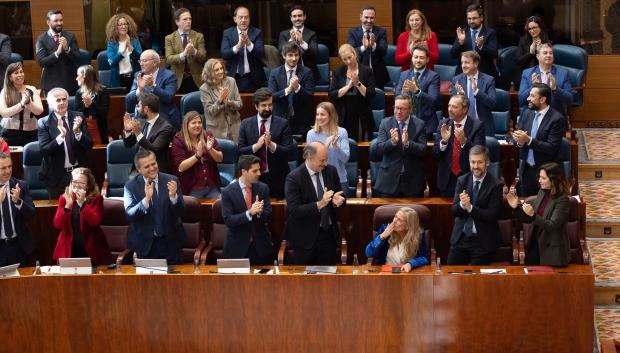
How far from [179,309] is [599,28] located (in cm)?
546

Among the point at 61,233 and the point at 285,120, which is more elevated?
the point at 285,120

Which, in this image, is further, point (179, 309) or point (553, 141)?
point (553, 141)

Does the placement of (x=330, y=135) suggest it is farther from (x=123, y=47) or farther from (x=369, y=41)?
(x=123, y=47)

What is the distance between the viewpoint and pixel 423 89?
928 centimetres

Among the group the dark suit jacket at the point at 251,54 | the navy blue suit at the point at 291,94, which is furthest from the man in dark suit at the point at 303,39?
the navy blue suit at the point at 291,94

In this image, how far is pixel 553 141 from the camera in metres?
8.47

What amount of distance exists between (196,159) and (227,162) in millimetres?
454

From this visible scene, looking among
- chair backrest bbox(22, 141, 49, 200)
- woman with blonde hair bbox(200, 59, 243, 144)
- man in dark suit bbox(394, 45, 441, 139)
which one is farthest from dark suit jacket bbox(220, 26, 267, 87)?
chair backrest bbox(22, 141, 49, 200)

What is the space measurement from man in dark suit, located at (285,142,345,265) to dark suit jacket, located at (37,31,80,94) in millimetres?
3178

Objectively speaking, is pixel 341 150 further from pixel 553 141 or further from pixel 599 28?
pixel 599 28

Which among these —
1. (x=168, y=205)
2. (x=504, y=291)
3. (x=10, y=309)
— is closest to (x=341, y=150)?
(x=168, y=205)

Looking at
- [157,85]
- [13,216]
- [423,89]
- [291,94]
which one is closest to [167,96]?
[157,85]

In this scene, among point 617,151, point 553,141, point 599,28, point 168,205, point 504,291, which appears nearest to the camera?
point 504,291

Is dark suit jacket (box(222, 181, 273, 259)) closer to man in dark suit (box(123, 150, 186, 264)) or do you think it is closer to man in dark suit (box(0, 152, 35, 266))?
man in dark suit (box(123, 150, 186, 264))
